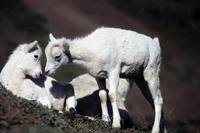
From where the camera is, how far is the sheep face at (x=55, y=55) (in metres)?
18.0

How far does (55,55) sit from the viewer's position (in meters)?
18.0

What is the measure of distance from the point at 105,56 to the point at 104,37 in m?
0.52

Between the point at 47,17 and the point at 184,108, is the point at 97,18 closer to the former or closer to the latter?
the point at 47,17

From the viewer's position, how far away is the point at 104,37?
18.2 m

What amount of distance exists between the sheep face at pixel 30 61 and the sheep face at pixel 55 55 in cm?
46

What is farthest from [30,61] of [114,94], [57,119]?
[57,119]

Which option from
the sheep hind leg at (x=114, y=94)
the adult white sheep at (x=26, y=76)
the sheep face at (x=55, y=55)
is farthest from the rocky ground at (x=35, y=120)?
the sheep face at (x=55, y=55)

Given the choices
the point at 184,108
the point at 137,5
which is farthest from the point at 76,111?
the point at 137,5

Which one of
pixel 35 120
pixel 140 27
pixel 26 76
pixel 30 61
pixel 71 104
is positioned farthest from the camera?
pixel 140 27

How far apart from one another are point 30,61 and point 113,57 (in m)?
1.68

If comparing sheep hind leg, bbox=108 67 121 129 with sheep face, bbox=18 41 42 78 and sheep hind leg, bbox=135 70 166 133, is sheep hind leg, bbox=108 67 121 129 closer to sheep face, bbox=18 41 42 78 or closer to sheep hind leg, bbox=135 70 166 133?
sheep hind leg, bbox=135 70 166 133

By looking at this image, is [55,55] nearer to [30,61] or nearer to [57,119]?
[30,61]

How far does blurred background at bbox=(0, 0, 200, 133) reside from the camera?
4341cm

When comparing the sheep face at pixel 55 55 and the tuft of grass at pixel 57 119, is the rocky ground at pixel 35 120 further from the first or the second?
the sheep face at pixel 55 55
